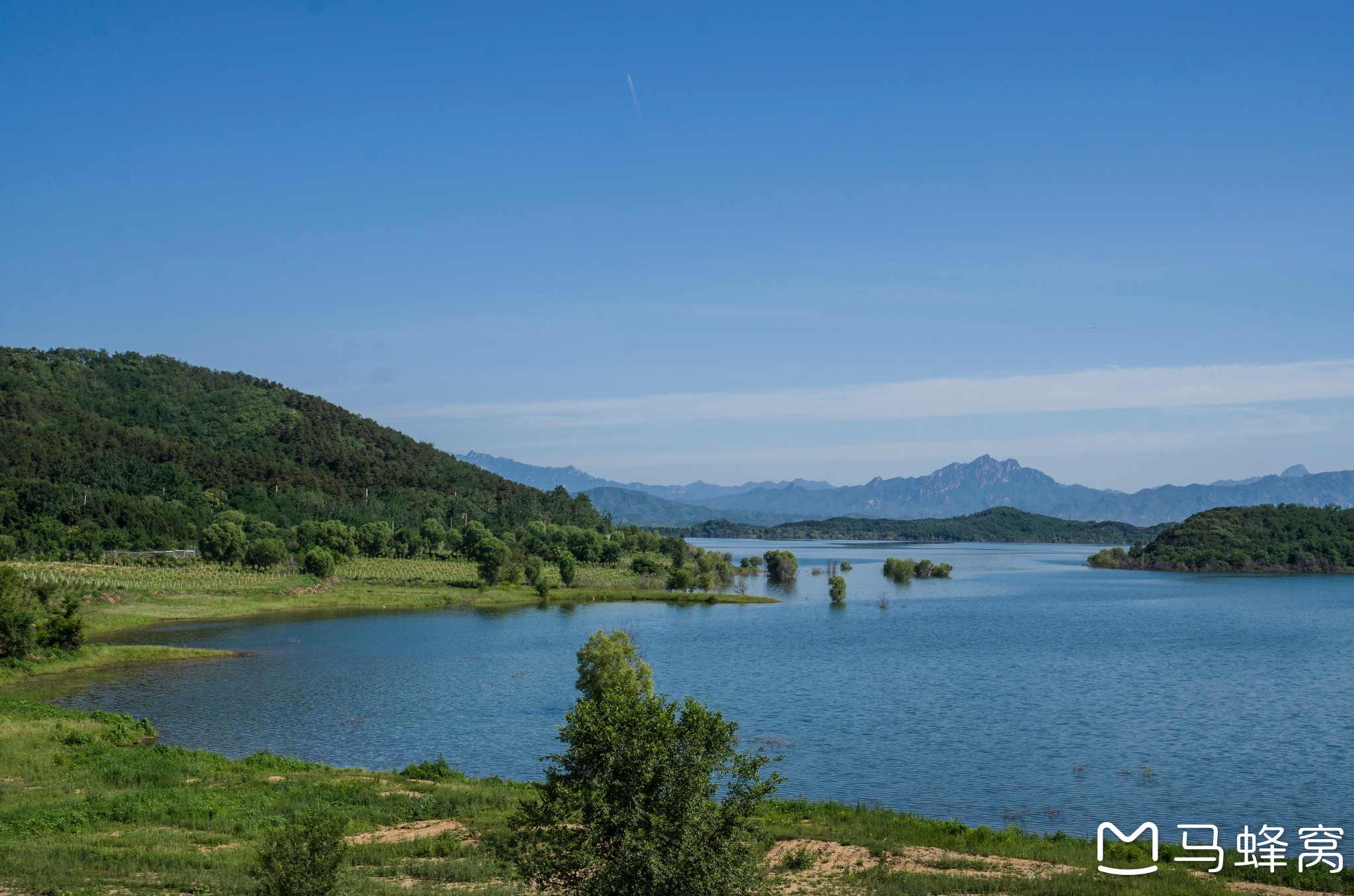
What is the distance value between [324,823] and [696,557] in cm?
13185

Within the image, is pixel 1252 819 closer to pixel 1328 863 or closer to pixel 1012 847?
pixel 1328 863

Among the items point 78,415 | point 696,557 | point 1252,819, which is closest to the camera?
point 1252,819

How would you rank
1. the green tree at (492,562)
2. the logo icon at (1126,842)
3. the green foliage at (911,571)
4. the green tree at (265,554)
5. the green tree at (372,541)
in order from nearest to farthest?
the logo icon at (1126,842)
the green tree at (265,554)
the green tree at (492,562)
the green tree at (372,541)
the green foliage at (911,571)

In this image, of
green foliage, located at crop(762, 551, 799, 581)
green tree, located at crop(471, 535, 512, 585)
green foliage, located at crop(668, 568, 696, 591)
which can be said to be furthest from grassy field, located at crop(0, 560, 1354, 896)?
green foliage, located at crop(762, 551, 799, 581)

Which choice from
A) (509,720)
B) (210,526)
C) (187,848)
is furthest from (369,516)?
(187,848)

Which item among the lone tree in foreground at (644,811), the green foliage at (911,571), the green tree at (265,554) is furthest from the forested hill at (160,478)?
the lone tree in foreground at (644,811)

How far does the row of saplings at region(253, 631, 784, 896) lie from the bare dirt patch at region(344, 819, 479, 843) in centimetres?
802

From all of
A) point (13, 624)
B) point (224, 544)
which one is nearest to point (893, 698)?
point (13, 624)

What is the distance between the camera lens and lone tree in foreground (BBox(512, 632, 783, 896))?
44.3 ft

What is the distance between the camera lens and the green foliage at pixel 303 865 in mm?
12305

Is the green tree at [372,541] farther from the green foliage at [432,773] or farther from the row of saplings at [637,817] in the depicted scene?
the row of saplings at [637,817]

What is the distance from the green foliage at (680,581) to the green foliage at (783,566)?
21.7 m

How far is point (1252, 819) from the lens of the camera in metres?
29.0

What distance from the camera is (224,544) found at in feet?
372
